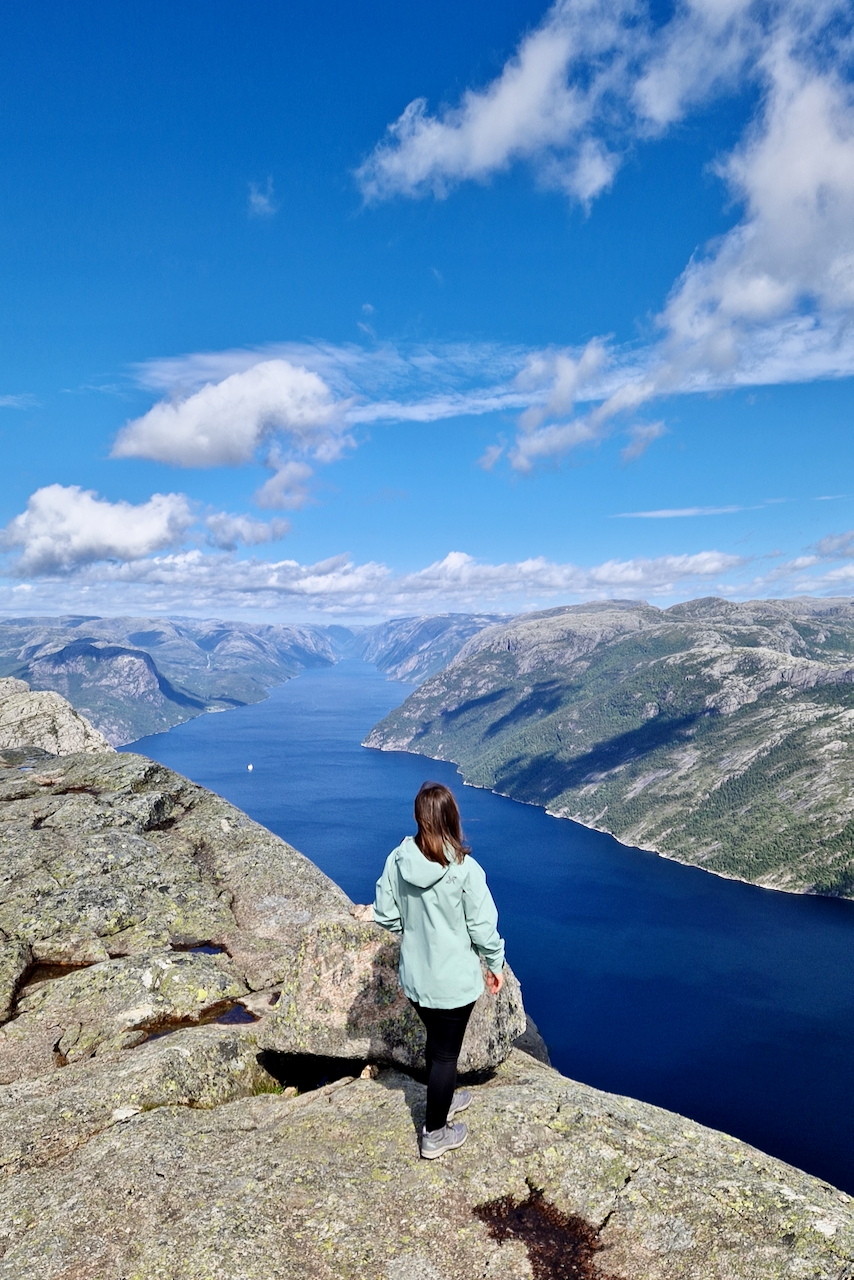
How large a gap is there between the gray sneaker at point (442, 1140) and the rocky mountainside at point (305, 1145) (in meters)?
0.14

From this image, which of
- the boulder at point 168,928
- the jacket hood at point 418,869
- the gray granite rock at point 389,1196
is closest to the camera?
the gray granite rock at point 389,1196

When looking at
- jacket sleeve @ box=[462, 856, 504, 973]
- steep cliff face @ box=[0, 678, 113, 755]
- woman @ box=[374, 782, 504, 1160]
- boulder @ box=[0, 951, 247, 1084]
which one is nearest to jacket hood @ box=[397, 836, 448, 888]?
woman @ box=[374, 782, 504, 1160]

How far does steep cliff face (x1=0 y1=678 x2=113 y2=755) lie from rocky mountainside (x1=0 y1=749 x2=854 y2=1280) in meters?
28.4

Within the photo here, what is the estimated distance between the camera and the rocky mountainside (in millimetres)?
7789

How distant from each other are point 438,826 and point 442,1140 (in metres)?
4.78

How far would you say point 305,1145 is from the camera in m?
9.98

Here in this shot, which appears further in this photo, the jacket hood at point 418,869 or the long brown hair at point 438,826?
the jacket hood at point 418,869

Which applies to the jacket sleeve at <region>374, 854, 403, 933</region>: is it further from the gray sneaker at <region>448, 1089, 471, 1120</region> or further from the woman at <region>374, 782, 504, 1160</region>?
the gray sneaker at <region>448, 1089, 471, 1120</region>

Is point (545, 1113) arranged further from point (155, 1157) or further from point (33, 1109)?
point (33, 1109)

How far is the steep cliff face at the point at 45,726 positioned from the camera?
43.0m

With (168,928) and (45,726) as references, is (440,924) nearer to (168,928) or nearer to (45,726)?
(168,928)

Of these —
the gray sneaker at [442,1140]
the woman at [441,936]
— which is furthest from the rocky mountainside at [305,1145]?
the woman at [441,936]

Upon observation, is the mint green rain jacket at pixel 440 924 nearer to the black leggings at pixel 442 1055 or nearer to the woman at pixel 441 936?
the woman at pixel 441 936

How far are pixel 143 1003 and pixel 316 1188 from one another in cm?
801
